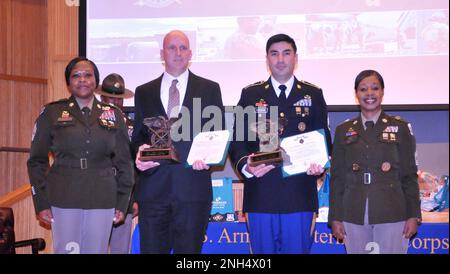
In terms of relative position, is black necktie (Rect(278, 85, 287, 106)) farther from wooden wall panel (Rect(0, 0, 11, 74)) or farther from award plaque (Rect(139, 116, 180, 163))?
wooden wall panel (Rect(0, 0, 11, 74))

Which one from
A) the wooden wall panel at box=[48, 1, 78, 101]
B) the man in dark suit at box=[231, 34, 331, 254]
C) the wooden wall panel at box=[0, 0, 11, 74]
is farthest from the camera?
the wooden wall panel at box=[0, 0, 11, 74]

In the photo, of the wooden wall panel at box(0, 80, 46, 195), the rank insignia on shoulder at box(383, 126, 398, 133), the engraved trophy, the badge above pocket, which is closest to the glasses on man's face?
the engraved trophy

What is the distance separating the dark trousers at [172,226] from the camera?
4.10 metres

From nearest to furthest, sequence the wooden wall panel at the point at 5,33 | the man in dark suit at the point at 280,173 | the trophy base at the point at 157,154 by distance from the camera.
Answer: the trophy base at the point at 157,154
the man in dark suit at the point at 280,173
the wooden wall panel at the point at 5,33

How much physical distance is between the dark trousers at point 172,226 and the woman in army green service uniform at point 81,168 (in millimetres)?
231

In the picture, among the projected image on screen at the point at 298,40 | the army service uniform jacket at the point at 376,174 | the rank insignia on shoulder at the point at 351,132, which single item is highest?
the projected image on screen at the point at 298,40

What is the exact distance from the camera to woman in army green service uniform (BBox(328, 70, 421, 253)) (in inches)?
166

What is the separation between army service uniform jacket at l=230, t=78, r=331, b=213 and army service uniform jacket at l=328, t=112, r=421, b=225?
0.53ft

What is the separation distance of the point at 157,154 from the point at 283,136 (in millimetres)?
895

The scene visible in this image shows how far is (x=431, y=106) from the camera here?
5.99m

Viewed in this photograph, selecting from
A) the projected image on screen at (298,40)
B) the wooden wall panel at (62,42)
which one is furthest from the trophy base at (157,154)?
the wooden wall panel at (62,42)

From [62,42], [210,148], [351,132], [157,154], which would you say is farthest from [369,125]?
[62,42]

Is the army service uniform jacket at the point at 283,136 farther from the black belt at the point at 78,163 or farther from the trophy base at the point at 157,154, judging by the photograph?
the black belt at the point at 78,163

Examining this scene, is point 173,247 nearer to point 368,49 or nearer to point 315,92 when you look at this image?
point 315,92
